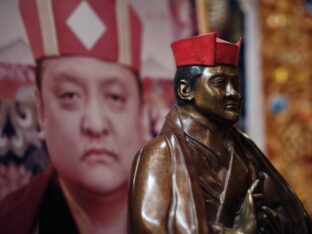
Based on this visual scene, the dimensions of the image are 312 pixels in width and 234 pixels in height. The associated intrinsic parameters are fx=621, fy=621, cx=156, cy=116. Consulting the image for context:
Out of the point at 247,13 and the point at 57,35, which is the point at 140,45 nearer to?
the point at 57,35

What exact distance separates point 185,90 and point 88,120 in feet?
3.34

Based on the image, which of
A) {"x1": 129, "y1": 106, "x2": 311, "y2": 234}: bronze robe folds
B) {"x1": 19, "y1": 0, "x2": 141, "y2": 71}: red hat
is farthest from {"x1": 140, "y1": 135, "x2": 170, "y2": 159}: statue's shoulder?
{"x1": 19, "y1": 0, "x2": 141, "y2": 71}: red hat

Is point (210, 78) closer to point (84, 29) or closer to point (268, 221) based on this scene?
point (268, 221)

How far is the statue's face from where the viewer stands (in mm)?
1967

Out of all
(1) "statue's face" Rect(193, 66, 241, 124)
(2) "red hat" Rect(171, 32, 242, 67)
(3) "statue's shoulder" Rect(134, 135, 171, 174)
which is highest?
(2) "red hat" Rect(171, 32, 242, 67)

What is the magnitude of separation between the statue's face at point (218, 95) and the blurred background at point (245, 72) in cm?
105

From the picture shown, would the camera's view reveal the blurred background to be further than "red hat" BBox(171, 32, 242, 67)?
Yes

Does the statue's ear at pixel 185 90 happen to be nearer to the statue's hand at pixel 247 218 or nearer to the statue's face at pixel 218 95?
the statue's face at pixel 218 95

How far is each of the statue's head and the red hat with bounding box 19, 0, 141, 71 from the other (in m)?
1.01

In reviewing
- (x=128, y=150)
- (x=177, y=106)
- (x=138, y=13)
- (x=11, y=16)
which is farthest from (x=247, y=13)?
(x=177, y=106)

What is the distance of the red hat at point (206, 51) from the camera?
1.96 meters

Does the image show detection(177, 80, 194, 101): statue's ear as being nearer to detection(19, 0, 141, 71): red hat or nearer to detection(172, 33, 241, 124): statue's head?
detection(172, 33, 241, 124): statue's head

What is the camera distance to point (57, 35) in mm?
2857

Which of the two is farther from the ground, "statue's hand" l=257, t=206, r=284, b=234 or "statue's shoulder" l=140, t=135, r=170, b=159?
"statue's shoulder" l=140, t=135, r=170, b=159
